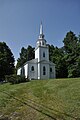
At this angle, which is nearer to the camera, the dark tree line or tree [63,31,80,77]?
the dark tree line

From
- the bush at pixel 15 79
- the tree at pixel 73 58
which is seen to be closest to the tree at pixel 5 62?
the bush at pixel 15 79

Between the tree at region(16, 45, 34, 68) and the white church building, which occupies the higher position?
the tree at region(16, 45, 34, 68)

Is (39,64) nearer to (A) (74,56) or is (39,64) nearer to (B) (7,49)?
(A) (74,56)

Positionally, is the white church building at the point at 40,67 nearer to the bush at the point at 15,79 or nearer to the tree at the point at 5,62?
the tree at the point at 5,62

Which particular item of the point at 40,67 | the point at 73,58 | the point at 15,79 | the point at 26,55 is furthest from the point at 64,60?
the point at 15,79

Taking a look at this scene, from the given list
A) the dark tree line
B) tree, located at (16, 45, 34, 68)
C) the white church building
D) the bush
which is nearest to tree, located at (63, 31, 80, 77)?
the dark tree line

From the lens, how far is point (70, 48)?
178 ft

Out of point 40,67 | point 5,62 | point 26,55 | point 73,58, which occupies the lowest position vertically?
point 40,67

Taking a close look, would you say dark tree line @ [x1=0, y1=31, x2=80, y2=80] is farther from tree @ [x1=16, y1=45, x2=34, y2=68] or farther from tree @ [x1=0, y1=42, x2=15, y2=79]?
tree @ [x1=16, y1=45, x2=34, y2=68]

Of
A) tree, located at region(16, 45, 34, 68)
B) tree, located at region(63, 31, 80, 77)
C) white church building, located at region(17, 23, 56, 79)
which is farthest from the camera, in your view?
tree, located at region(16, 45, 34, 68)

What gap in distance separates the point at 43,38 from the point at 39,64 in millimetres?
8172

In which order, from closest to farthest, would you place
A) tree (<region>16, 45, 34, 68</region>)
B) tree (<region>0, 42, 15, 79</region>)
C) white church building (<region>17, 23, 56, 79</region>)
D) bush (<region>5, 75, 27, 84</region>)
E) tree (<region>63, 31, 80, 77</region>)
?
bush (<region>5, 75, 27, 84</region>) → white church building (<region>17, 23, 56, 79</region>) → tree (<region>0, 42, 15, 79</region>) → tree (<region>63, 31, 80, 77</region>) → tree (<region>16, 45, 34, 68</region>)

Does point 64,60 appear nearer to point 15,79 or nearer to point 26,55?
point 26,55

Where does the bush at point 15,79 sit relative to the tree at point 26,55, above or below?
below
